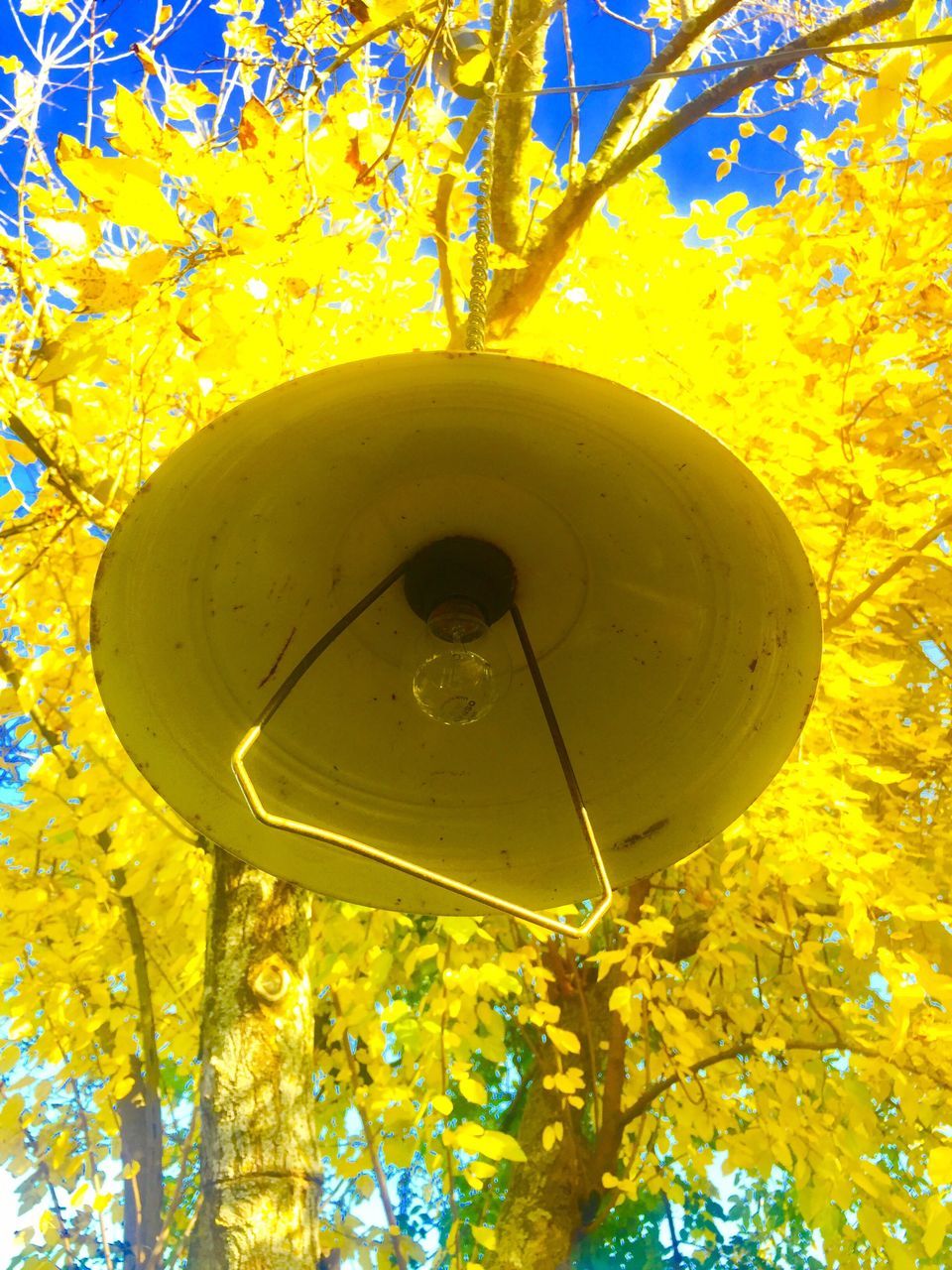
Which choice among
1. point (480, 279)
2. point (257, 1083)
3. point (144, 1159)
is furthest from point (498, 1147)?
point (480, 279)

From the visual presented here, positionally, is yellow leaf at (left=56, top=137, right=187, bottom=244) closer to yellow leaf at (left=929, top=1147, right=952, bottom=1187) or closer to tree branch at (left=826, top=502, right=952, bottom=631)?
tree branch at (left=826, top=502, right=952, bottom=631)

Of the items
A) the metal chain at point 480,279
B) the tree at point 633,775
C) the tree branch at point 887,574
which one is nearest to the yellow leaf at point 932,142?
the tree at point 633,775

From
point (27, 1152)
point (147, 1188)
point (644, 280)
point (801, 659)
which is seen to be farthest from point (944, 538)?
point (27, 1152)

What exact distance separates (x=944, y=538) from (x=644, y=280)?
164 centimetres

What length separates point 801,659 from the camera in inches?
43.9

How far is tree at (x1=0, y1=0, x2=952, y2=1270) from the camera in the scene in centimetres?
200

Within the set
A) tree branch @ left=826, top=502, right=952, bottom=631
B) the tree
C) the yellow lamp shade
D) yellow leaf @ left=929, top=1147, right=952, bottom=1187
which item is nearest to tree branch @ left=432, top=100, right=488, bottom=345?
the tree

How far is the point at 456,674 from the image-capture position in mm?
1136

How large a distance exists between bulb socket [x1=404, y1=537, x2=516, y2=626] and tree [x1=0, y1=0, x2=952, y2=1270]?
85cm

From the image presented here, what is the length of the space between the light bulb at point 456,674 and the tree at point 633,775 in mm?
935

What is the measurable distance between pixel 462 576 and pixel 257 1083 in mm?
1558

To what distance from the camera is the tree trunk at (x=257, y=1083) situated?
189 cm

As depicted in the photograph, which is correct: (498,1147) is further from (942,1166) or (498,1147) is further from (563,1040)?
(942,1166)

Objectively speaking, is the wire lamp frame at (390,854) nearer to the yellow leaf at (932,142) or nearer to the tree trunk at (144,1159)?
the yellow leaf at (932,142)
